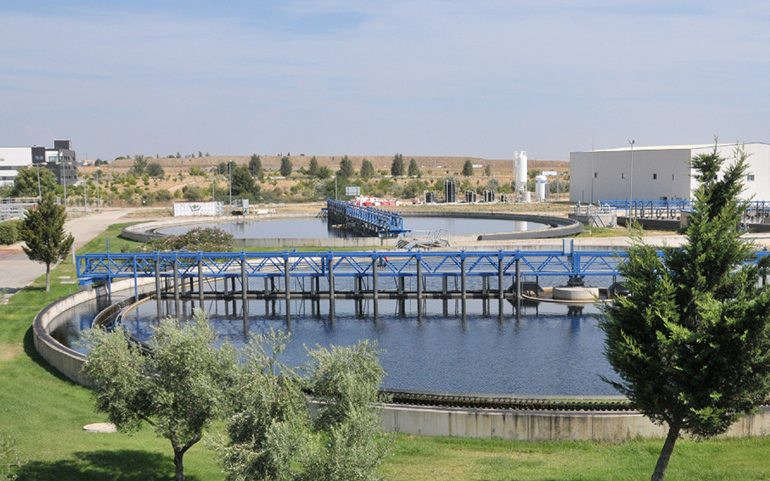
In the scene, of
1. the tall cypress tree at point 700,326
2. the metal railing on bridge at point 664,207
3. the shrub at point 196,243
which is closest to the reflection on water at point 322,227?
the metal railing on bridge at point 664,207

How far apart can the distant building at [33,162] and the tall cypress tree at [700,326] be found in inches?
4808

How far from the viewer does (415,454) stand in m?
17.0

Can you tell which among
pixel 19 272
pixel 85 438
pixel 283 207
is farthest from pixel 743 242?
pixel 283 207

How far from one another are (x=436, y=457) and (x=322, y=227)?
63243mm

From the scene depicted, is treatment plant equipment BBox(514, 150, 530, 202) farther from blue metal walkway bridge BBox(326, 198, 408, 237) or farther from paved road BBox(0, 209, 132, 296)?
paved road BBox(0, 209, 132, 296)

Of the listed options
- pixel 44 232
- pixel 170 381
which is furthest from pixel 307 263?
pixel 170 381

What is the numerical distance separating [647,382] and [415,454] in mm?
6080

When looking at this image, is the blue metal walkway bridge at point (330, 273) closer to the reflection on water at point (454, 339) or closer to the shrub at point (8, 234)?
the reflection on water at point (454, 339)

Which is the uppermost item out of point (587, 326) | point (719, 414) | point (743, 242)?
point (743, 242)

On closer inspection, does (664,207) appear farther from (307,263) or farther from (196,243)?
(196,243)

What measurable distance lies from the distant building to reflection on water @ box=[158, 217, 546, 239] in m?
56.9

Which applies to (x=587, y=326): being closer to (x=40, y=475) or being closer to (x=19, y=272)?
(x=40, y=475)

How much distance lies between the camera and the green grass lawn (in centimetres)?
1511

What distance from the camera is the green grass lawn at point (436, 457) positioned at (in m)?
15.1
